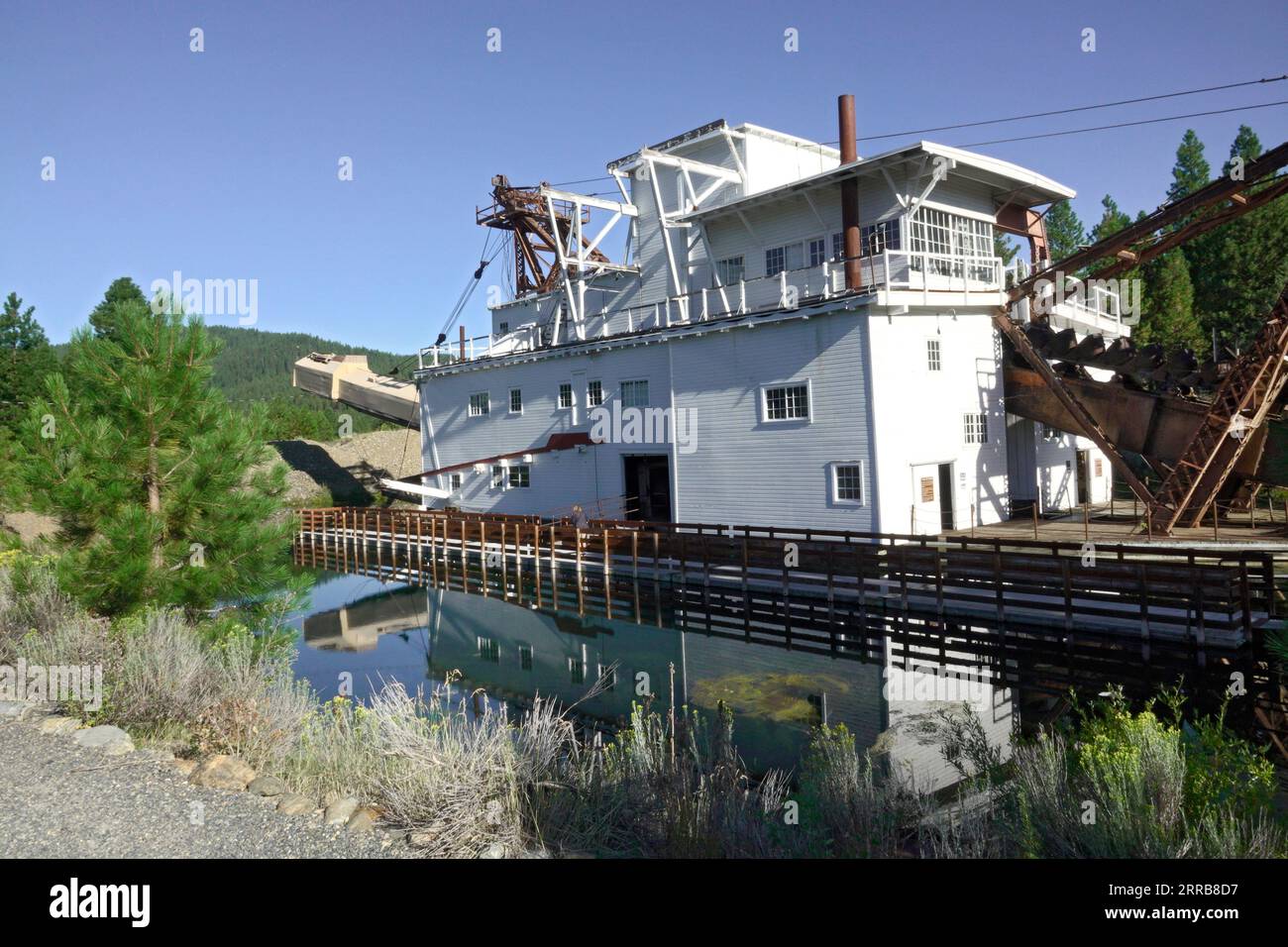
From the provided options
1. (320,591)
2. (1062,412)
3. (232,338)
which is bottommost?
(320,591)

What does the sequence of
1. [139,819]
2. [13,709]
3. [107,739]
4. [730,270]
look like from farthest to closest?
[730,270] < [13,709] < [107,739] < [139,819]

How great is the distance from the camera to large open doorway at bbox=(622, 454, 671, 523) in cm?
2844

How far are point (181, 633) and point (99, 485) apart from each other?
2.53 metres

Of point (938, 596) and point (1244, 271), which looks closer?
point (938, 596)

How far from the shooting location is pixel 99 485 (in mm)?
11742

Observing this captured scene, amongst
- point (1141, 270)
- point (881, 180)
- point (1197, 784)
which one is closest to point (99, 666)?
point (1197, 784)

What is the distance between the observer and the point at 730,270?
2648 centimetres

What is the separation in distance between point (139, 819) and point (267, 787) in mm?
1190

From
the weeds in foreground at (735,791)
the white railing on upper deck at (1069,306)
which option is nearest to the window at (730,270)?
the white railing on upper deck at (1069,306)

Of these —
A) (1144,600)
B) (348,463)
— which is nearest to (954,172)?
(1144,600)

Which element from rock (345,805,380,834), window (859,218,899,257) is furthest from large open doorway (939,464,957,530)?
rock (345,805,380,834)

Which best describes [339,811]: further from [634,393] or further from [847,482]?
[634,393]
